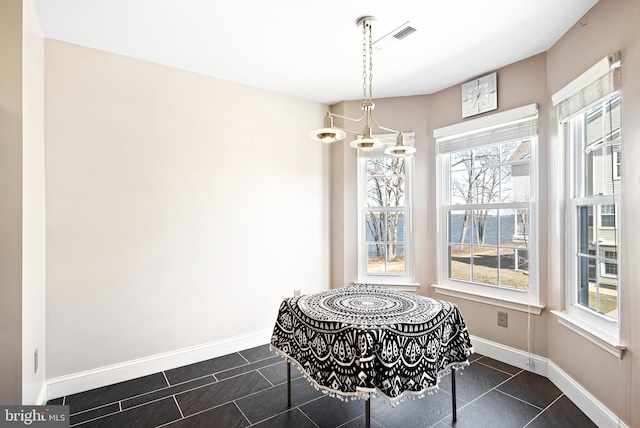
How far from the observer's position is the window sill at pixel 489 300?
9.16 ft

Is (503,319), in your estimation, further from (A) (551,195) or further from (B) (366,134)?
(B) (366,134)

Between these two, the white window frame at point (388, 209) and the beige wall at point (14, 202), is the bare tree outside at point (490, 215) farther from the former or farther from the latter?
the beige wall at point (14, 202)

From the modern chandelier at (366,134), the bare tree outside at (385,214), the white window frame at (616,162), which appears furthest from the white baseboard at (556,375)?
the modern chandelier at (366,134)

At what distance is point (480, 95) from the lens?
3.13 meters

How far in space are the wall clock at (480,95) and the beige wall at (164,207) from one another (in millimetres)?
1622

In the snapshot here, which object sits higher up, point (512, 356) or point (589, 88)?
point (589, 88)

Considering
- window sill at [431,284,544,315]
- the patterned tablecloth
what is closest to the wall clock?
window sill at [431,284,544,315]

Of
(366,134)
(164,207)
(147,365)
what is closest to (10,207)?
(164,207)

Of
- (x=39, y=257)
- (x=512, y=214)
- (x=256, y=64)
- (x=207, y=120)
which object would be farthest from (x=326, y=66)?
(x=39, y=257)

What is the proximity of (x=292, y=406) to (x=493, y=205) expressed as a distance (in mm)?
2452

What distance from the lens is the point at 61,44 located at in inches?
97.9

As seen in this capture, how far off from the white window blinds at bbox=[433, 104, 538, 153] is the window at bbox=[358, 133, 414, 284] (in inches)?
14.9

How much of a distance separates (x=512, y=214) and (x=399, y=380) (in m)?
2.07

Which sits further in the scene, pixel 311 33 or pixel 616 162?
pixel 311 33
